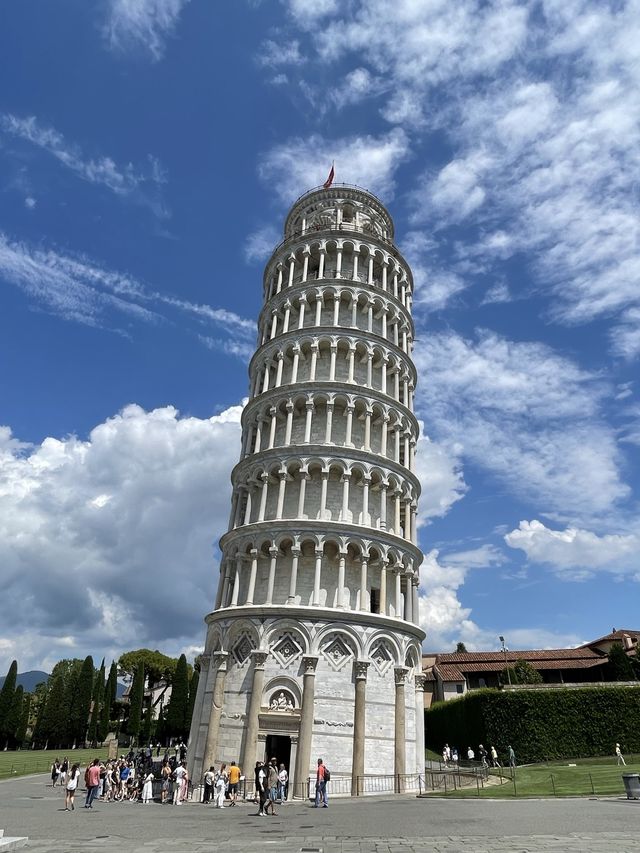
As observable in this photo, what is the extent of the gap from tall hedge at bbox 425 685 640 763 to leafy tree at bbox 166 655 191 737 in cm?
4452

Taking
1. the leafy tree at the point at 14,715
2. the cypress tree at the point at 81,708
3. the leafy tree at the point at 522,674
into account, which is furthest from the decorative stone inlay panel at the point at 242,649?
the leafy tree at the point at 14,715

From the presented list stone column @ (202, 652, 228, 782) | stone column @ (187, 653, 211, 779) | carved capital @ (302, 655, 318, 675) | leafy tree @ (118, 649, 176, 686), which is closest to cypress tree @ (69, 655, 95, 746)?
leafy tree @ (118, 649, 176, 686)

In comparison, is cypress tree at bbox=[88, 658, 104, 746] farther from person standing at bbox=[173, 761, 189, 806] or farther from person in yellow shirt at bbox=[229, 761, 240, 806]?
→ person in yellow shirt at bbox=[229, 761, 240, 806]

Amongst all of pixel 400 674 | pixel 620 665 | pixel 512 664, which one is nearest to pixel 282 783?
pixel 400 674

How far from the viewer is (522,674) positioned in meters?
57.8

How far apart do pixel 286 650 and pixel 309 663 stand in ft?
4.83

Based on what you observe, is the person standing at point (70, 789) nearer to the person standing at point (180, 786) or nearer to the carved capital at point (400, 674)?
the person standing at point (180, 786)

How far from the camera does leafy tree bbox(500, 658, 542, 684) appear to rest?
188 feet

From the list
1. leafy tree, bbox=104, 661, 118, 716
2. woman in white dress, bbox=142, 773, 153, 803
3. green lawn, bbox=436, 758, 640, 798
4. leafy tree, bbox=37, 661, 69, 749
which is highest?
leafy tree, bbox=104, 661, 118, 716

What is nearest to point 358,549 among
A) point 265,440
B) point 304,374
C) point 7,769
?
point 265,440

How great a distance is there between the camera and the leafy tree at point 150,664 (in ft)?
312

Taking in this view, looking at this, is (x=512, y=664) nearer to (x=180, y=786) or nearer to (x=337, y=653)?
(x=337, y=653)

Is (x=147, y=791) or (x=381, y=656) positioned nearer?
(x=147, y=791)

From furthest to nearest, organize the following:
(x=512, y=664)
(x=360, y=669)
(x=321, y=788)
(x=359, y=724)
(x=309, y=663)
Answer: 1. (x=512, y=664)
2. (x=360, y=669)
3. (x=309, y=663)
4. (x=359, y=724)
5. (x=321, y=788)
